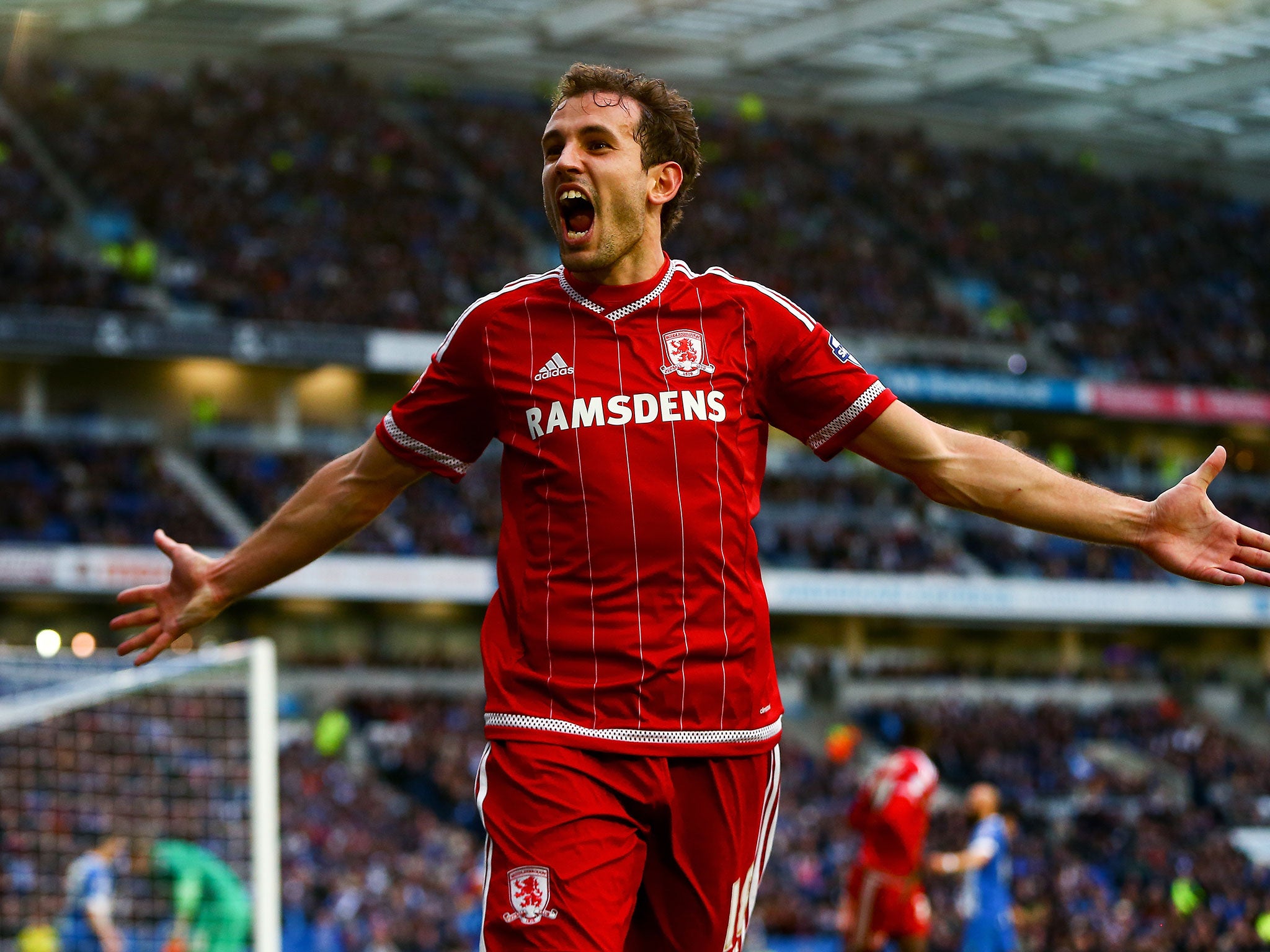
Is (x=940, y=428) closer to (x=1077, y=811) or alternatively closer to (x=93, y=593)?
(x=1077, y=811)

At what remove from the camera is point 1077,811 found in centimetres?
2561

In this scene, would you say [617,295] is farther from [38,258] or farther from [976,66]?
[976,66]

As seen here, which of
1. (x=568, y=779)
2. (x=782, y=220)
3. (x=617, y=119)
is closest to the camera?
(x=568, y=779)

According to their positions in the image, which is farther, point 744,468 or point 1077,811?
point 1077,811

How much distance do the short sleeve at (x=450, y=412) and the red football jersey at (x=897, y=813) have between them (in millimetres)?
5518

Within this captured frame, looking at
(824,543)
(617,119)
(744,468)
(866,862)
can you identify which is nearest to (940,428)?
(744,468)

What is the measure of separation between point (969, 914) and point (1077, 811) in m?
15.7

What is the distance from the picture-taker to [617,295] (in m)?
3.47

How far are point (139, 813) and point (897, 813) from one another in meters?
7.25

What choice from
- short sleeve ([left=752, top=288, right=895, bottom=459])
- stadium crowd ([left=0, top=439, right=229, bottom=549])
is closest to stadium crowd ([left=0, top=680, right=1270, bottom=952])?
stadium crowd ([left=0, top=439, right=229, bottom=549])

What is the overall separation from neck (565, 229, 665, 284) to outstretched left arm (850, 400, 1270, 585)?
602mm

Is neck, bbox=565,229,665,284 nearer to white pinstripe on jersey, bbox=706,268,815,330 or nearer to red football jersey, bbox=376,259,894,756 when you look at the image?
red football jersey, bbox=376,259,894,756

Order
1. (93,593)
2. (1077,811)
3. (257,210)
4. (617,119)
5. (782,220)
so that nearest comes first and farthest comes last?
(617,119) < (1077,811) < (93,593) < (257,210) < (782,220)

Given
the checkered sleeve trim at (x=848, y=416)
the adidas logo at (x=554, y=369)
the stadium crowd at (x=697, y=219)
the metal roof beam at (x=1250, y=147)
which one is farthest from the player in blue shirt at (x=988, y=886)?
the metal roof beam at (x=1250, y=147)
